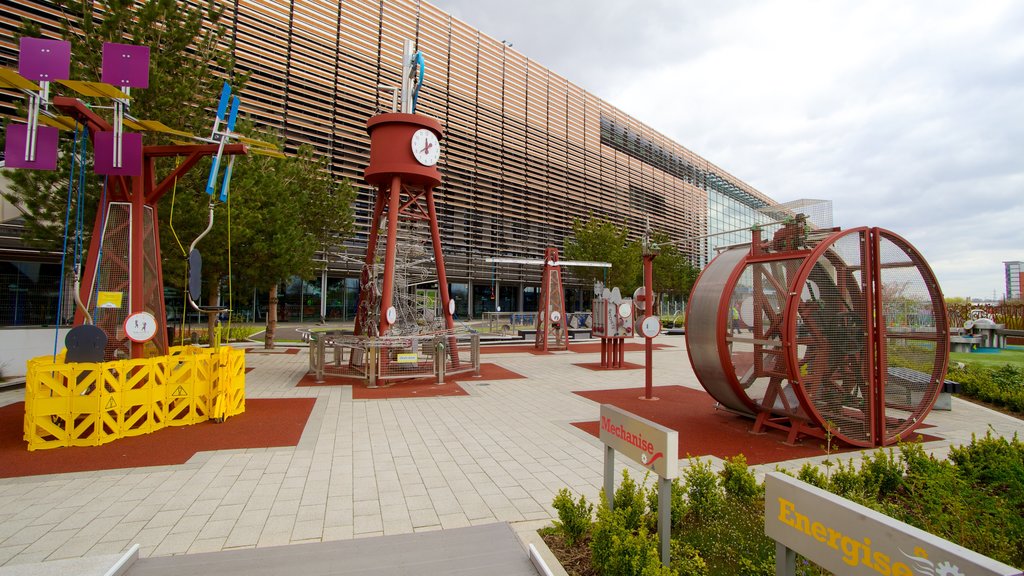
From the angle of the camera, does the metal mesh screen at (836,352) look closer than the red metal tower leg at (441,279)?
Yes

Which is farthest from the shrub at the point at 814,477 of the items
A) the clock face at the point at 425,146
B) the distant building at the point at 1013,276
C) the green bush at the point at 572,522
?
the distant building at the point at 1013,276

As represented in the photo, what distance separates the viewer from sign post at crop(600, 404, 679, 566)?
3619 mm

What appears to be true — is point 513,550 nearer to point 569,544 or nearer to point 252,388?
point 569,544

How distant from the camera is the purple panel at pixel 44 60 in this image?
6.98 meters

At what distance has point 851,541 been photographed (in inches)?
92.4

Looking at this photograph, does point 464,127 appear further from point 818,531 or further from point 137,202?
point 818,531

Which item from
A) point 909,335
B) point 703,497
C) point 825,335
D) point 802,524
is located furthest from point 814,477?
point 909,335

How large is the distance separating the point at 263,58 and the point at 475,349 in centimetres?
2500

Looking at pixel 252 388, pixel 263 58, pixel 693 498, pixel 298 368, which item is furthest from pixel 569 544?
pixel 263 58

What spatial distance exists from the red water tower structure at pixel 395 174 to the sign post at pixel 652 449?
10.1 m

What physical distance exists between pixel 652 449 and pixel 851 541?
153 centimetres

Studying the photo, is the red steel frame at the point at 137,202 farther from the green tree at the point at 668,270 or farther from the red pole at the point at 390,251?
the green tree at the point at 668,270

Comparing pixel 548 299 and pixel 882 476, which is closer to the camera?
pixel 882 476

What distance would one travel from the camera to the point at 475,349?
15.3m
